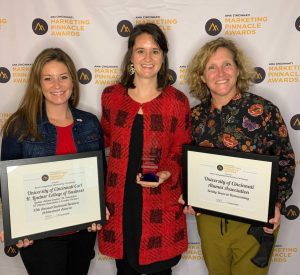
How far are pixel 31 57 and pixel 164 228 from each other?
56.3 inches

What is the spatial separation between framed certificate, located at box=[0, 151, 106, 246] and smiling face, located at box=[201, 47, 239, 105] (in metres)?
0.69

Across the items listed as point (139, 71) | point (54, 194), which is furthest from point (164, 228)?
point (139, 71)

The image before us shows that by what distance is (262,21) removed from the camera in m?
2.17

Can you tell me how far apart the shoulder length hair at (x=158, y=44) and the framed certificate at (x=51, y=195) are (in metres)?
0.51

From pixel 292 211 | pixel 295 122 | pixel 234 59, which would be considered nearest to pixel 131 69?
pixel 234 59

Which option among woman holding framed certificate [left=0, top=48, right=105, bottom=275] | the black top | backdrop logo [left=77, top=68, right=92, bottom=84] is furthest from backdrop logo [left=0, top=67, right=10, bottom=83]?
the black top

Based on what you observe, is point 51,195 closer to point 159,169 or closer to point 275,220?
point 159,169

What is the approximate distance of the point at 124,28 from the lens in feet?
7.29

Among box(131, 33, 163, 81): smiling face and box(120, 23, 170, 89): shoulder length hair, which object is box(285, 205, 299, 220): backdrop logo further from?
box(131, 33, 163, 81): smiling face

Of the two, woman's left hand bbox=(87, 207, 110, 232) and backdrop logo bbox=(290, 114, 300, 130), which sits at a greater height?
backdrop logo bbox=(290, 114, 300, 130)

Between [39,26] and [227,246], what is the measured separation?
1.80 metres

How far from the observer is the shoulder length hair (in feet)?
5.91

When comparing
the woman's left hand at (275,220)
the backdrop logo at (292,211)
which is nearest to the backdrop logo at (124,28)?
the woman's left hand at (275,220)

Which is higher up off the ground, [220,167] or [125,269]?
[220,167]
